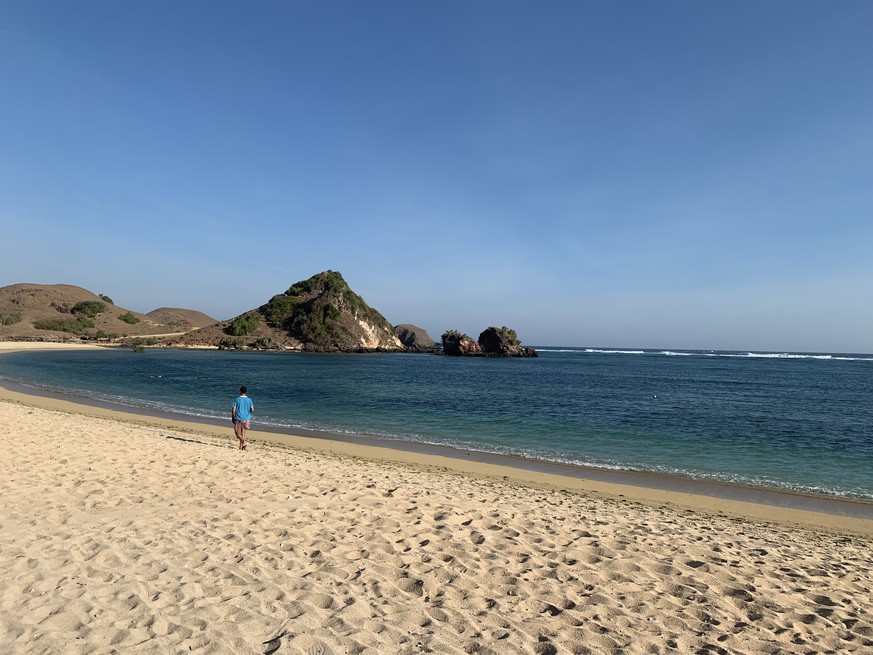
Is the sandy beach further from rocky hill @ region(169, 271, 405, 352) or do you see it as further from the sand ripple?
rocky hill @ region(169, 271, 405, 352)

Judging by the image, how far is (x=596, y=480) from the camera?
560 inches

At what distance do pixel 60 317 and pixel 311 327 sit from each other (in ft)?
285

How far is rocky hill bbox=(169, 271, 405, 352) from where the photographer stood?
141000 millimetres

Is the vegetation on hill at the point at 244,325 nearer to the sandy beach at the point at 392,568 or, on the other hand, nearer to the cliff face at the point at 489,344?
the cliff face at the point at 489,344

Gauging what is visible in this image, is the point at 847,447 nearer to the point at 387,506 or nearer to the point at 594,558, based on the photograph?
the point at 594,558

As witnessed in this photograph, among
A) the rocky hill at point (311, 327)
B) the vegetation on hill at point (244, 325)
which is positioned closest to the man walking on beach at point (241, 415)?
the rocky hill at point (311, 327)

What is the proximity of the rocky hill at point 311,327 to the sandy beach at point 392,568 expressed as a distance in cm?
13352

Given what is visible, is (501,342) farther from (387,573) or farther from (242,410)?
(387,573)

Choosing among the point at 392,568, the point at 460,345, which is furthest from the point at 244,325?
the point at 392,568

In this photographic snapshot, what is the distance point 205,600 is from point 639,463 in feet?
50.0

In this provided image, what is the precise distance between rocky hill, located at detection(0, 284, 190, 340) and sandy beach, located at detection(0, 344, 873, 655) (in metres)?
165

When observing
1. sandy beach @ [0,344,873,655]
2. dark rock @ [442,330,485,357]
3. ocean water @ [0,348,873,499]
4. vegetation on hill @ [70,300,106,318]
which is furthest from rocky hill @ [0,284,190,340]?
sandy beach @ [0,344,873,655]

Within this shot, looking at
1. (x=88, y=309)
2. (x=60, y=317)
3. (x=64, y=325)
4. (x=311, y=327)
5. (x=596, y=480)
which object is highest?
(x=88, y=309)

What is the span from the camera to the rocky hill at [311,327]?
14100 cm
